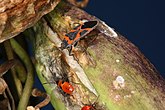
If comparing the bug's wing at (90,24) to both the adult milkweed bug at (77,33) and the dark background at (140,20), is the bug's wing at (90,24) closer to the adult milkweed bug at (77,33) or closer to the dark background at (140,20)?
the adult milkweed bug at (77,33)

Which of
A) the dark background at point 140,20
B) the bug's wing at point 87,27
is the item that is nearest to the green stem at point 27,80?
the bug's wing at point 87,27

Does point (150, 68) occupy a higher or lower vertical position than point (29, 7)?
lower

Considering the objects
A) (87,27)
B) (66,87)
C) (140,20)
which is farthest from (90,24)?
(140,20)

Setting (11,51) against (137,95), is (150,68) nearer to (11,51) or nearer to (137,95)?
(137,95)

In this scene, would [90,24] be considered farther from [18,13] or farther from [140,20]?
[140,20]

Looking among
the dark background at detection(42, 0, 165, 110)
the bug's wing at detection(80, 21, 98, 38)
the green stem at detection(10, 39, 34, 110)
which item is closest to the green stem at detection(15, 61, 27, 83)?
the green stem at detection(10, 39, 34, 110)

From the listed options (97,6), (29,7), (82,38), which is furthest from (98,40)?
(97,6)
